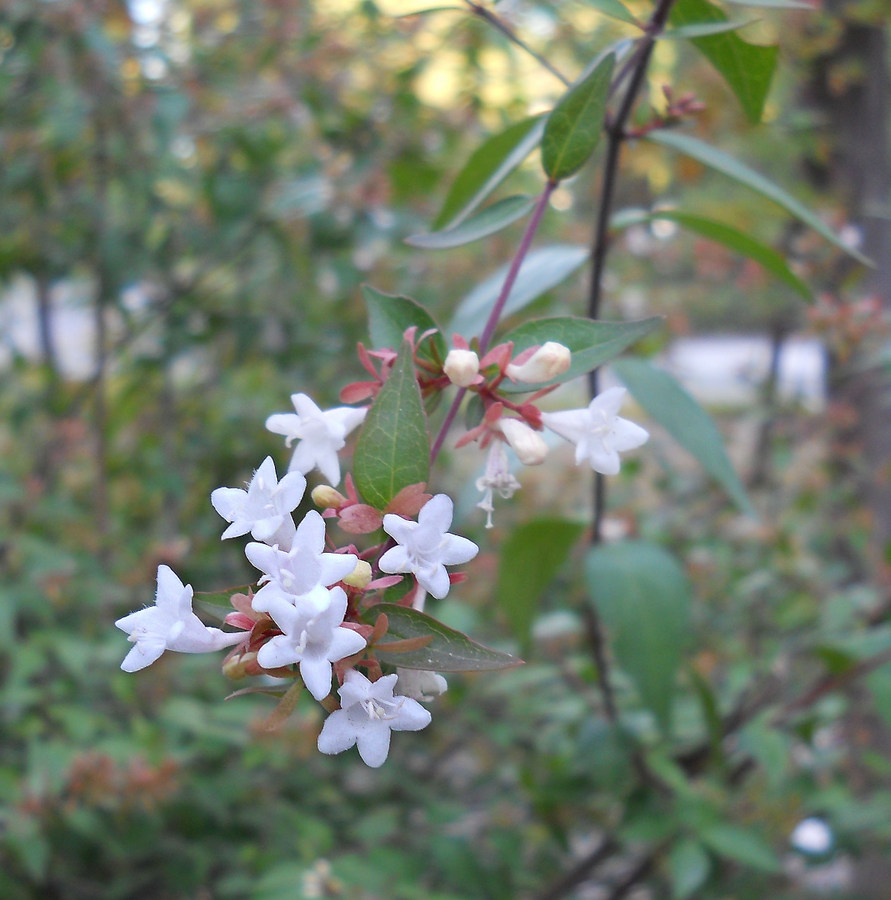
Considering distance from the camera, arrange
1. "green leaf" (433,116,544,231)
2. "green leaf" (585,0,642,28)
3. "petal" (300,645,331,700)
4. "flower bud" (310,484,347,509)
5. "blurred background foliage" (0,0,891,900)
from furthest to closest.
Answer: "blurred background foliage" (0,0,891,900)
"green leaf" (433,116,544,231)
"green leaf" (585,0,642,28)
"flower bud" (310,484,347,509)
"petal" (300,645,331,700)

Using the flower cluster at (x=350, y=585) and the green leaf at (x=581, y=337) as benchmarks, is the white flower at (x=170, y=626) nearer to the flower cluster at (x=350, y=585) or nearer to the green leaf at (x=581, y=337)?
the flower cluster at (x=350, y=585)

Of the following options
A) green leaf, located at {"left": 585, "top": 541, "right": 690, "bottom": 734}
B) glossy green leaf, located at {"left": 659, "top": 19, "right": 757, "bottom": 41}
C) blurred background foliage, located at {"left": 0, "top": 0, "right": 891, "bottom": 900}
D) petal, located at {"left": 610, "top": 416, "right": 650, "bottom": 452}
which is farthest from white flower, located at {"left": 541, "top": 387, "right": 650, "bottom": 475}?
blurred background foliage, located at {"left": 0, "top": 0, "right": 891, "bottom": 900}

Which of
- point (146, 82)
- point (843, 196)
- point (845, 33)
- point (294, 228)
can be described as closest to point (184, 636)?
point (294, 228)

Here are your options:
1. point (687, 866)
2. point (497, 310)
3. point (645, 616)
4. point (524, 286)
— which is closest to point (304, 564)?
point (497, 310)

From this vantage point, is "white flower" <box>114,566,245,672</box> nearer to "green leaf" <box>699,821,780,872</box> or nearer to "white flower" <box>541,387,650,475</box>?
"white flower" <box>541,387,650,475</box>

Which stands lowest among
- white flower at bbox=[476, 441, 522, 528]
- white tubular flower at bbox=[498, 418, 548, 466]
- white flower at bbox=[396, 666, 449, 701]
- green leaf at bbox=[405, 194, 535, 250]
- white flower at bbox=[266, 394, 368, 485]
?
white flower at bbox=[396, 666, 449, 701]

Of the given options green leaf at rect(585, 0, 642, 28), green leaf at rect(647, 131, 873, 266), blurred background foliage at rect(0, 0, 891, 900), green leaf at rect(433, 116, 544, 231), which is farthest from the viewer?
blurred background foliage at rect(0, 0, 891, 900)

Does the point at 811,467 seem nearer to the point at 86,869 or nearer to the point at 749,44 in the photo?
the point at 749,44
